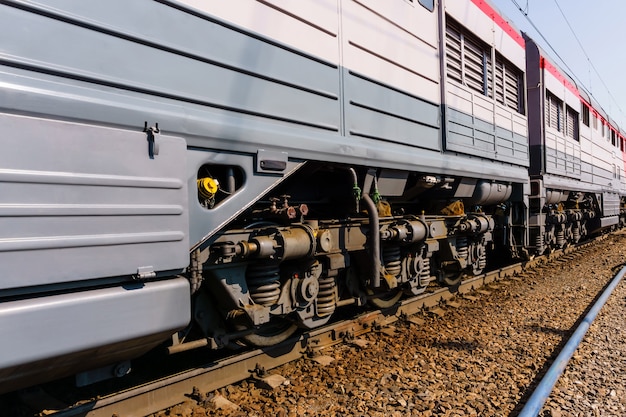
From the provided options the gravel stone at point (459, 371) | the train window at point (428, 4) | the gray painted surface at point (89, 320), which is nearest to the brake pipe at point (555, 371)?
the gravel stone at point (459, 371)

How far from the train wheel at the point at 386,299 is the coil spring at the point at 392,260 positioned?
0.37 metres

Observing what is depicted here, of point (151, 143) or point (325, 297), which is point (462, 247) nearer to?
point (325, 297)

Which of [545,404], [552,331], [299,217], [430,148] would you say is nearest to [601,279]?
[552,331]

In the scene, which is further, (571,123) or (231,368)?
(571,123)

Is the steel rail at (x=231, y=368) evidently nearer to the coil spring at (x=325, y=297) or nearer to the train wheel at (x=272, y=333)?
the train wheel at (x=272, y=333)

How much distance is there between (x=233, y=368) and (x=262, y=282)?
2.42 ft

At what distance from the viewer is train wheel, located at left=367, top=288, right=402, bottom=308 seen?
5.27m

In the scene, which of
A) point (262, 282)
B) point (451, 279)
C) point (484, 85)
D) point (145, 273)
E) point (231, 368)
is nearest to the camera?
point (145, 273)

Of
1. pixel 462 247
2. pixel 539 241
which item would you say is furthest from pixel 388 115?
pixel 539 241

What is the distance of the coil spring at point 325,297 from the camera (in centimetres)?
411

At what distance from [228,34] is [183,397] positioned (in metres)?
2.45

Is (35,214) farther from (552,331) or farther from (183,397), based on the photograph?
(552,331)

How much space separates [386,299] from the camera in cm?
558

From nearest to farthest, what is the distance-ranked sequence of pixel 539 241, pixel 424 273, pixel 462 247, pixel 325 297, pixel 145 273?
pixel 145 273, pixel 325 297, pixel 424 273, pixel 462 247, pixel 539 241
